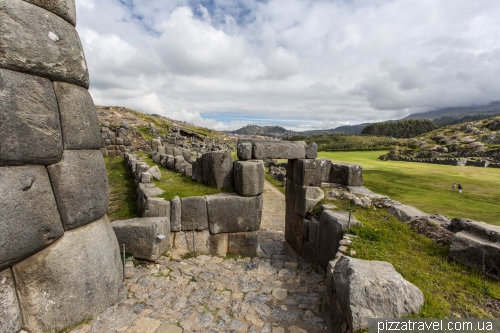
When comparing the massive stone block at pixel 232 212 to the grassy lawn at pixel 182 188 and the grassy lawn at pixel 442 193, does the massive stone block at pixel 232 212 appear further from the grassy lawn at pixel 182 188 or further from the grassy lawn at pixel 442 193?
the grassy lawn at pixel 442 193

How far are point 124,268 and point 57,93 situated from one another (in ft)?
10.8

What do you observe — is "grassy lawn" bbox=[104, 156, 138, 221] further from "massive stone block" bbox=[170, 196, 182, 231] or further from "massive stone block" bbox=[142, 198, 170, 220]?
"massive stone block" bbox=[170, 196, 182, 231]

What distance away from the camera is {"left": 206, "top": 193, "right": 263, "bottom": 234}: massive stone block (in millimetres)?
6922

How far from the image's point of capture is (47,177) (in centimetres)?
321

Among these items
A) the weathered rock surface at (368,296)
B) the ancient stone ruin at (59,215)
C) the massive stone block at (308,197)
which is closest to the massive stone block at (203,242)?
the ancient stone ruin at (59,215)

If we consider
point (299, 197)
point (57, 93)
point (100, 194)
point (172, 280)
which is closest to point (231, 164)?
point (299, 197)

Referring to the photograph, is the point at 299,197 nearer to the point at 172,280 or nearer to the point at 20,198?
the point at 172,280

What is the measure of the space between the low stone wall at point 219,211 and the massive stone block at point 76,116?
2874 mm

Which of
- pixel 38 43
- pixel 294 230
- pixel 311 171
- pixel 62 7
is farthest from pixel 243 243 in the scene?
pixel 62 7

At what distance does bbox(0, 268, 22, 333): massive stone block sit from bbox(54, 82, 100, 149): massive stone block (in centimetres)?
164

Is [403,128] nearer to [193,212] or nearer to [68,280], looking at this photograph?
[193,212]

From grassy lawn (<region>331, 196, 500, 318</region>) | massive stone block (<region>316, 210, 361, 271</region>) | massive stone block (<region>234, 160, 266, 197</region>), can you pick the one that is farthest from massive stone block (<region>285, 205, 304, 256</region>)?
grassy lawn (<region>331, 196, 500, 318</region>)

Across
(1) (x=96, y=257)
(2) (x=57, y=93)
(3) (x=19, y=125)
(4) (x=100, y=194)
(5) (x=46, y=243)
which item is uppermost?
(2) (x=57, y=93)

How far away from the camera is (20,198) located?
2.89 metres
